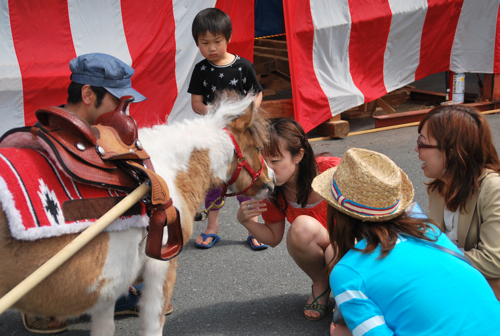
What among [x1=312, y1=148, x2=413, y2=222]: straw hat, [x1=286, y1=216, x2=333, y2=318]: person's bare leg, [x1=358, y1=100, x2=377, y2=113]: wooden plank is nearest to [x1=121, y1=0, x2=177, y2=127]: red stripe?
[x1=286, y1=216, x2=333, y2=318]: person's bare leg

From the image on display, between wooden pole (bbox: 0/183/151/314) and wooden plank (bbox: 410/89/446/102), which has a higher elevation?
wooden pole (bbox: 0/183/151/314)

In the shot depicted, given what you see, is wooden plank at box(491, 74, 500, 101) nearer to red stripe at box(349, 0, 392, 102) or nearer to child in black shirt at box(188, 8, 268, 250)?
red stripe at box(349, 0, 392, 102)

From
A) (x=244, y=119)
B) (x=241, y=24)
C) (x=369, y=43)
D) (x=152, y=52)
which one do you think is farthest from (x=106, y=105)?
(x=369, y=43)

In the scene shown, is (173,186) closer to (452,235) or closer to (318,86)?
(452,235)

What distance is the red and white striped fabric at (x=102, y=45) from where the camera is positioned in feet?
13.5

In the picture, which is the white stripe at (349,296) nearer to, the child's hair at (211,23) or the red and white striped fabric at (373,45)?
the child's hair at (211,23)

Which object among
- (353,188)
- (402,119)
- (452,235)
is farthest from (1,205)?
(402,119)

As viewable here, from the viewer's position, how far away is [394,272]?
145 cm

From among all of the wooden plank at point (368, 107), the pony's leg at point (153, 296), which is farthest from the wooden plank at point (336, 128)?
the pony's leg at point (153, 296)

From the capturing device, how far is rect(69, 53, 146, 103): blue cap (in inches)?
82.1

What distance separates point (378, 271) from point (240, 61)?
232cm

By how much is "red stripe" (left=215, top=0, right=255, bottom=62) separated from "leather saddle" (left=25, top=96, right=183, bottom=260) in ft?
11.9

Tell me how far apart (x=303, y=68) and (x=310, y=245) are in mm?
3478

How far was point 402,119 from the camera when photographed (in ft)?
21.3
